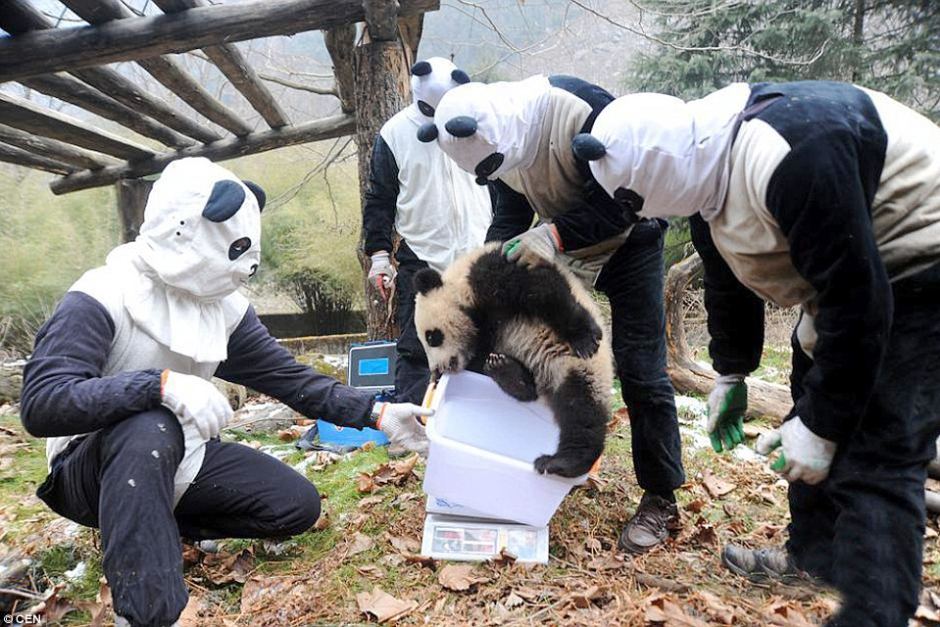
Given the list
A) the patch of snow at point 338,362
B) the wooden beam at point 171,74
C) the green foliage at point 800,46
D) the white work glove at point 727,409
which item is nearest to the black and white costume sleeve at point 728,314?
the white work glove at point 727,409

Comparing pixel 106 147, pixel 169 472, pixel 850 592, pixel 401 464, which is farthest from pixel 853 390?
pixel 106 147

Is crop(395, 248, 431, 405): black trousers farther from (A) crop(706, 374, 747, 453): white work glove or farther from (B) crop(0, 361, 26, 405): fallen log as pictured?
(B) crop(0, 361, 26, 405): fallen log

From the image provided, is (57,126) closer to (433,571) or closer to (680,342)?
(433,571)

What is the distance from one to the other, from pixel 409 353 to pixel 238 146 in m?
4.43

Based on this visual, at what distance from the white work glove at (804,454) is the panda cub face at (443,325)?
4.26ft

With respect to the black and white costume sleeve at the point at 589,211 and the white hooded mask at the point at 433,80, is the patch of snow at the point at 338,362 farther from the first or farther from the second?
the black and white costume sleeve at the point at 589,211

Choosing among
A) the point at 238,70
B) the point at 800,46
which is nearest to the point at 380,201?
the point at 238,70

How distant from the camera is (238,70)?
5176 mm

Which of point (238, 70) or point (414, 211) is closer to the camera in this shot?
point (414, 211)

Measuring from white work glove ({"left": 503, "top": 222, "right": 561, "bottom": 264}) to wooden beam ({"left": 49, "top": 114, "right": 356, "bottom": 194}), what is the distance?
487 centimetres

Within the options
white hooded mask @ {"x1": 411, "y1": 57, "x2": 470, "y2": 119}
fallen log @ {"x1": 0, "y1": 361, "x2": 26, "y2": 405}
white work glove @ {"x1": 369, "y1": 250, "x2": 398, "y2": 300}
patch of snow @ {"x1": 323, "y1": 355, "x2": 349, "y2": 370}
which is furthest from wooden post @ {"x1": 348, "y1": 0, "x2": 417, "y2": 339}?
fallen log @ {"x1": 0, "y1": 361, "x2": 26, "y2": 405}

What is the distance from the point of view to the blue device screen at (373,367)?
418cm

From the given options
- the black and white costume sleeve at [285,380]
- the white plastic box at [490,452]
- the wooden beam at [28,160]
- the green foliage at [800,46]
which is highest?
the green foliage at [800,46]

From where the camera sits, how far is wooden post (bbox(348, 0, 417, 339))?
4.47m
